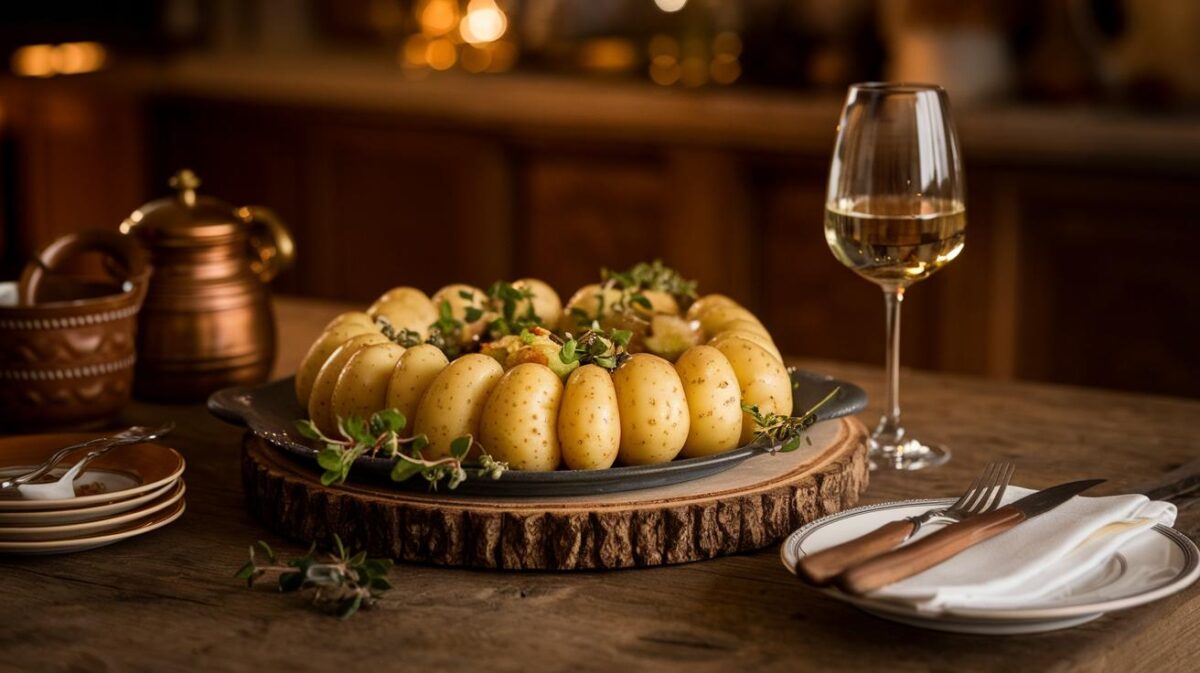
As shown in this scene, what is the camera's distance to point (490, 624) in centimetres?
97

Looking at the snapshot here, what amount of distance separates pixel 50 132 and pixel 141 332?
2.78 metres

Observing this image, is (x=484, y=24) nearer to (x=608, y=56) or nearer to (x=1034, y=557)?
(x=608, y=56)

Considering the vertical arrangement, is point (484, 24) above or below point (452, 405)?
above

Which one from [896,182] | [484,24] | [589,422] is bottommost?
[589,422]

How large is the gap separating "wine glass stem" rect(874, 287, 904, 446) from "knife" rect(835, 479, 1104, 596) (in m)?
0.26

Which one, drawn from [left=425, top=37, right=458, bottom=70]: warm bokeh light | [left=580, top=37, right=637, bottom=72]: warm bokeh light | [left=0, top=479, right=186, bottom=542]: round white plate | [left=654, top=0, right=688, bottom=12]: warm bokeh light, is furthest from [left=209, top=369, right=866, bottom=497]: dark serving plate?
[left=425, top=37, right=458, bottom=70]: warm bokeh light

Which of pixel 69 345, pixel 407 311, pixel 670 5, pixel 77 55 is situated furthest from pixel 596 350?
pixel 77 55

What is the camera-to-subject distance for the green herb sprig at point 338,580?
3.24 ft

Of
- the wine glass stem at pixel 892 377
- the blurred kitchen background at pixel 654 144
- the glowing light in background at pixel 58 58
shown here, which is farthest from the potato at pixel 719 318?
the glowing light in background at pixel 58 58

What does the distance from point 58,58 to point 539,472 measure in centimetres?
344

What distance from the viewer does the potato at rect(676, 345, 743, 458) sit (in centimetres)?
111

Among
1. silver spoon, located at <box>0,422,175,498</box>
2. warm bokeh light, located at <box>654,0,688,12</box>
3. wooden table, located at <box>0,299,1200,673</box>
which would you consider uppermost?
warm bokeh light, located at <box>654,0,688,12</box>

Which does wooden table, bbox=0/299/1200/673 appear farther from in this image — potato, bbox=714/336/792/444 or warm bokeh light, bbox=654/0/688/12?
warm bokeh light, bbox=654/0/688/12

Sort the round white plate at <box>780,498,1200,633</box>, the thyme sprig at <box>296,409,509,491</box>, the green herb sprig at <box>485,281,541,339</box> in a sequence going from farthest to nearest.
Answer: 1. the green herb sprig at <box>485,281,541,339</box>
2. the thyme sprig at <box>296,409,509,491</box>
3. the round white plate at <box>780,498,1200,633</box>
